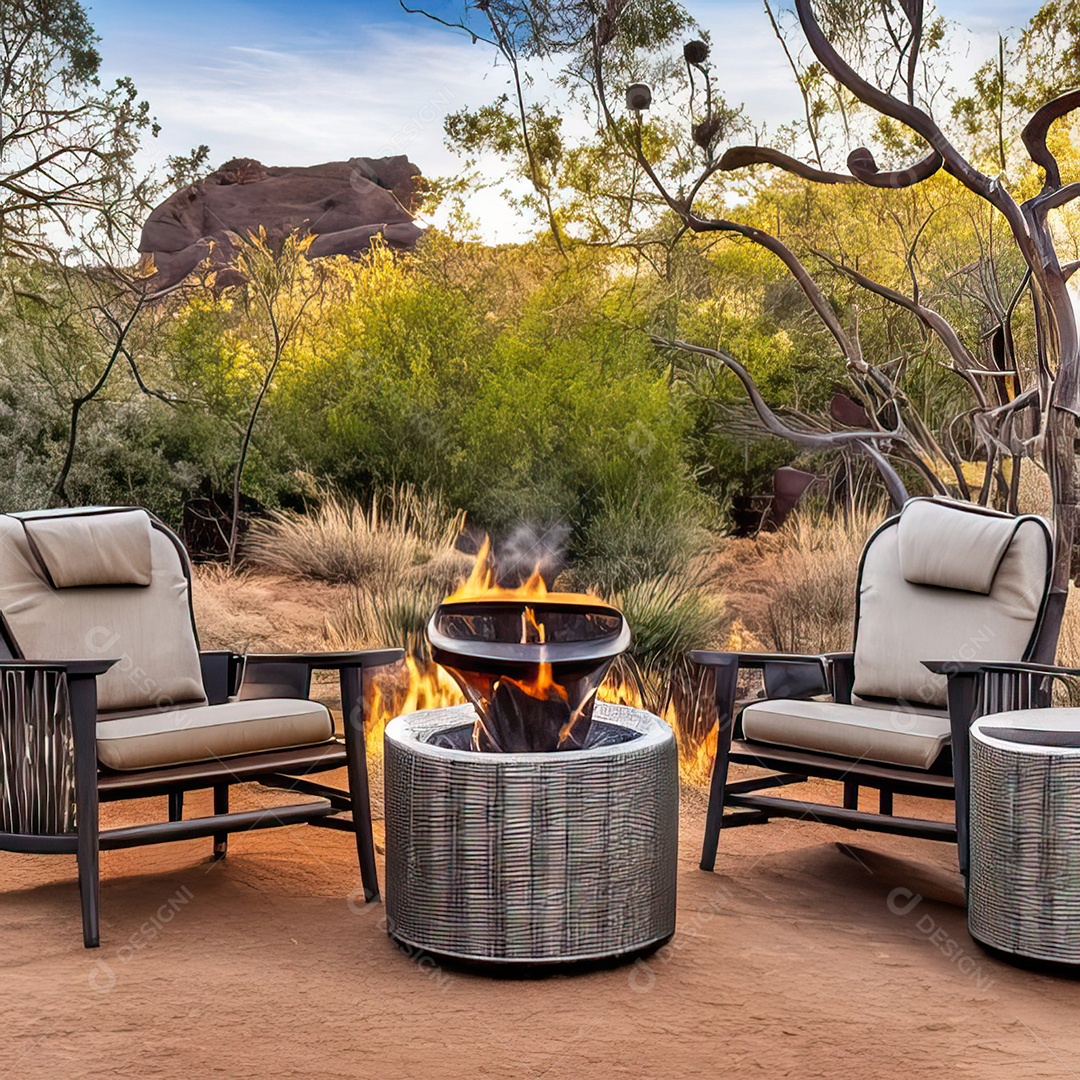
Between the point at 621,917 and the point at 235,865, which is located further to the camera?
the point at 235,865

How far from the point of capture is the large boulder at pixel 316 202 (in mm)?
13719

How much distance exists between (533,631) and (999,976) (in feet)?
4.01

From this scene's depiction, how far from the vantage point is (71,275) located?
7625 millimetres

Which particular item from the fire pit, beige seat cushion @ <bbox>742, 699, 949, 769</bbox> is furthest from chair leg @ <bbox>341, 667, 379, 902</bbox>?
beige seat cushion @ <bbox>742, 699, 949, 769</bbox>

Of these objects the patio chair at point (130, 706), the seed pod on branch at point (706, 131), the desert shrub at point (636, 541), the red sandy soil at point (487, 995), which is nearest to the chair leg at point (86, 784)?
the patio chair at point (130, 706)

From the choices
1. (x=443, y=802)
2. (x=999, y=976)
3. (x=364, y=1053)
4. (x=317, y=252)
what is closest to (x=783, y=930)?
(x=999, y=976)

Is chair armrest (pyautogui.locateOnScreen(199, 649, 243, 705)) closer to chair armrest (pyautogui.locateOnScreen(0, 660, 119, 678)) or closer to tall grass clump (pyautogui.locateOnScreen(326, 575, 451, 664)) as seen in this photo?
chair armrest (pyautogui.locateOnScreen(0, 660, 119, 678))

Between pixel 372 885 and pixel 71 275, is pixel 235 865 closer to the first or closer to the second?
pixel 372 885

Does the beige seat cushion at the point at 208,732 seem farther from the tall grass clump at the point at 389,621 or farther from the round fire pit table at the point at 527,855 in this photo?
the tall grass clump at the point at 389,621

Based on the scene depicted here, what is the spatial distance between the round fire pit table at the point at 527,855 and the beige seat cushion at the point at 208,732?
1.64ft

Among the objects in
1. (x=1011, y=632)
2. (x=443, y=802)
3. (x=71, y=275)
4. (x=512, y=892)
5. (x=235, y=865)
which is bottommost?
(x=235, y=865)

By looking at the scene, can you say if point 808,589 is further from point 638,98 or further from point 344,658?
point 344,658

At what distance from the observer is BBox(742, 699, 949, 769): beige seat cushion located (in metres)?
2.98

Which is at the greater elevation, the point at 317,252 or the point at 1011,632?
the point at 317,252
